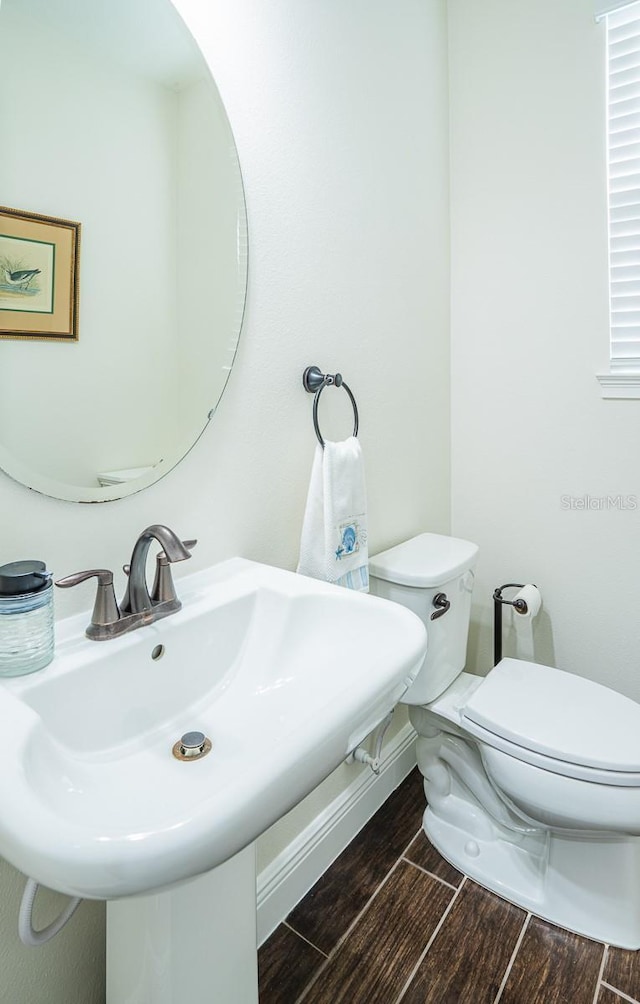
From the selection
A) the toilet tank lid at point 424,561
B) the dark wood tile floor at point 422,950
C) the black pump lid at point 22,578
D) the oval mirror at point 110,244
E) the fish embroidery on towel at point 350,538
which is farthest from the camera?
the toilet tank lid at point 424,561

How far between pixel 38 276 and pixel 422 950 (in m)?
1.54

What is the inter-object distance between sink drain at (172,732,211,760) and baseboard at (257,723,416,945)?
2.15 ft

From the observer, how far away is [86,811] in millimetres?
592

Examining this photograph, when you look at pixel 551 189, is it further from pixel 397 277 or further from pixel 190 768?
pixel 190 768

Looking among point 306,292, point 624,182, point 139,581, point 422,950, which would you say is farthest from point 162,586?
point 624,182

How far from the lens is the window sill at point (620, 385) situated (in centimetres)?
156

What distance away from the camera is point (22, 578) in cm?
69

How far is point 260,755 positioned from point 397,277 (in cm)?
140

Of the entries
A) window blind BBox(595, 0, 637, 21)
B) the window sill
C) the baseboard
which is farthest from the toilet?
window blind BBox(595, 0, 637, 21)

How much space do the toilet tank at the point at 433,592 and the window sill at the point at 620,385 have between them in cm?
60

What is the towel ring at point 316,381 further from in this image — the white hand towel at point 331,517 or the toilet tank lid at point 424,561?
the toilet tank lid at point 424,561

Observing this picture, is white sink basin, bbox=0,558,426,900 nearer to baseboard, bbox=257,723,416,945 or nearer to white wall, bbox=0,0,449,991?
white wall, bbox=0,0,449,991

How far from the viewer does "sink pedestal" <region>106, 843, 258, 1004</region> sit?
0.74 meters

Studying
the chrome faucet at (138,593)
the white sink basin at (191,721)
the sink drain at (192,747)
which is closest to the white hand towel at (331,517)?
the white sink basin at (191,721)
